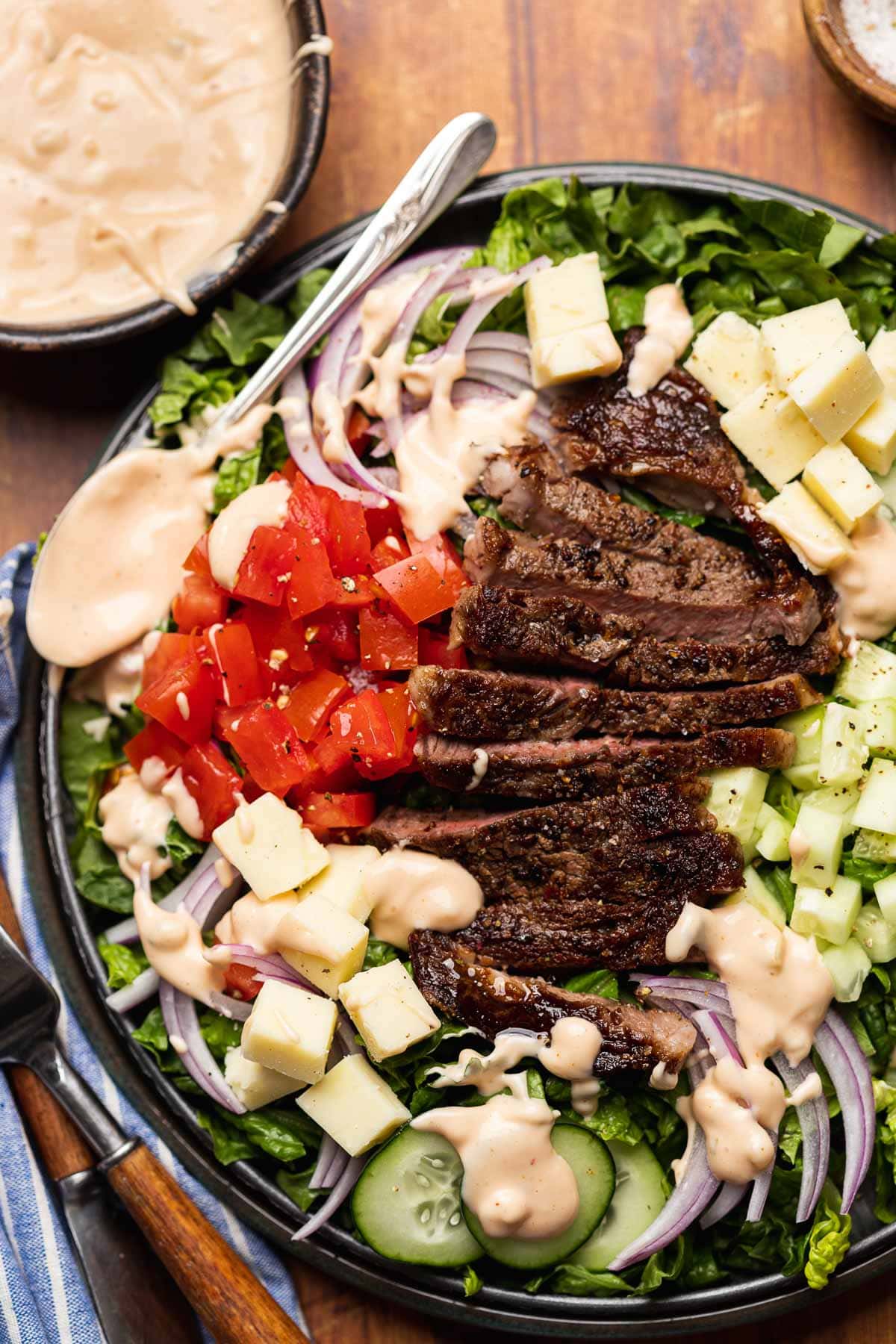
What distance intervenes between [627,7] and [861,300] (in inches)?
62.4

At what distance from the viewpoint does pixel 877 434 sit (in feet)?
12.7

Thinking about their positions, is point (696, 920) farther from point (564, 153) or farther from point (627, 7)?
point (627, 7)

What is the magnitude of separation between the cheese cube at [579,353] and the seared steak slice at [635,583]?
57 centimetres

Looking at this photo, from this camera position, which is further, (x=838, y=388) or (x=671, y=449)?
(x=671, y=449)

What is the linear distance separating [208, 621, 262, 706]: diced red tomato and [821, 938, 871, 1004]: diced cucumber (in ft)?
6.71

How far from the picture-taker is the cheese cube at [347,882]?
380 centimetres

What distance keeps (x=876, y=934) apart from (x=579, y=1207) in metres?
1.28

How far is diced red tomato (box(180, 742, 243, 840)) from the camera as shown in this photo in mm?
3941

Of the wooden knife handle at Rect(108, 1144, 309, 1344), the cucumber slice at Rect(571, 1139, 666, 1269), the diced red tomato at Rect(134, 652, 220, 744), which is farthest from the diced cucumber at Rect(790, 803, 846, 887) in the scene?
the wooden knife handle at Rect(108, 1144, 309, 1344)

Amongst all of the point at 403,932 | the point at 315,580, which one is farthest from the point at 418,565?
the point at 403,932

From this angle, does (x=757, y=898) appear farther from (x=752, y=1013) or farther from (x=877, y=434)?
(x=877, y=434)

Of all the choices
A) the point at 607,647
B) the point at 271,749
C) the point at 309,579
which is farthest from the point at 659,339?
the point at 271,749

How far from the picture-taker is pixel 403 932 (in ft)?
12.5

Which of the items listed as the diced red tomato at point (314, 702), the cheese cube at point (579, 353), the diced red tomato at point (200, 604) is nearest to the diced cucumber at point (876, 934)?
the diced red tomato at point (314, 702)
